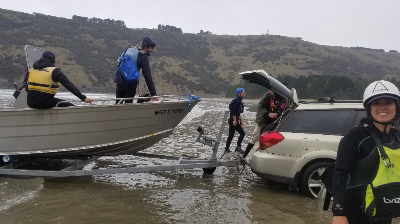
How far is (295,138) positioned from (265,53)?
9970cm

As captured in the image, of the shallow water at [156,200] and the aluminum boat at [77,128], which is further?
the aluminum boat at [77,128]

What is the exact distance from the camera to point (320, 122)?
17.5 feet

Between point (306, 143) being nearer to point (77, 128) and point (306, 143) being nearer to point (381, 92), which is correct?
point (381, 92)

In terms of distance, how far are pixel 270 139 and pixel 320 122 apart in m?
0.84

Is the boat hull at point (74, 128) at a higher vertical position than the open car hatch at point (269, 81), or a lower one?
lower

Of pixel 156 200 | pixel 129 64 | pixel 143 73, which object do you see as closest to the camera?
pixel 156 200

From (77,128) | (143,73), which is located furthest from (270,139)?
(77,128)

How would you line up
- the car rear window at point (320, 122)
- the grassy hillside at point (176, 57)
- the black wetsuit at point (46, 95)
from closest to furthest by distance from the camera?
the car rear window at point (320, 122), the black wetsuit at point (46, 95), the grassy hillside at point (176, 57)

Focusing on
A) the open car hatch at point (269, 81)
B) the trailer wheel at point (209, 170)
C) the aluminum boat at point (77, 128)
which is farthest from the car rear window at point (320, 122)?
the aluminum boat at point (77, 128)

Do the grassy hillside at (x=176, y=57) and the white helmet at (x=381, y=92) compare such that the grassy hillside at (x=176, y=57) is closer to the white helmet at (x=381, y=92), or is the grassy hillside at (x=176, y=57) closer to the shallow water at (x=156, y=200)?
the shallow water at (x=156, y=200)

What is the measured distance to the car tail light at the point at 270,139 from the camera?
5297 millimetres

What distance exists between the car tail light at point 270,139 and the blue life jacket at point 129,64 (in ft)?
8.61

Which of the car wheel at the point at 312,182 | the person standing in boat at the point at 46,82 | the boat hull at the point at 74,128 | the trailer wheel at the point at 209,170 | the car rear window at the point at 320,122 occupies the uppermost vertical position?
the person standing in boat at the point at 46,82

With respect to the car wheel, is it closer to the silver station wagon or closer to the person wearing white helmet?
the silver station wagon
